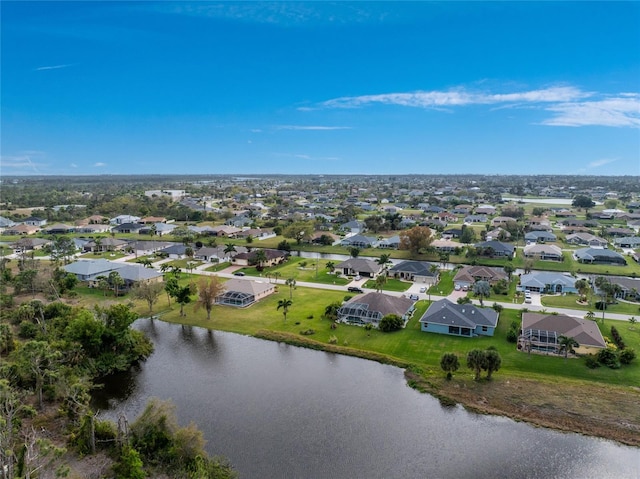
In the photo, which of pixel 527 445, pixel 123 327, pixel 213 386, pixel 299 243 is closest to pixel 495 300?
pixel 527 445

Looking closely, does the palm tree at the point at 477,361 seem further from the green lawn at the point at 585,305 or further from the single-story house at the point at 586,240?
the single-story house at the point at 586,240

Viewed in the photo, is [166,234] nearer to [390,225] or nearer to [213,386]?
[390,225]

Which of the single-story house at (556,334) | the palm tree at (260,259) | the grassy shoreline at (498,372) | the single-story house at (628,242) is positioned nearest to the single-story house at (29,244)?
the palm tree at (260,259)

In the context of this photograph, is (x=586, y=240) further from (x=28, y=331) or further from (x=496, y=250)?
(x=28, y=331)

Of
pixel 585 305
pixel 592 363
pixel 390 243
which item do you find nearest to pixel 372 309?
pixel 592 363

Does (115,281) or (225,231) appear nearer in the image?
(115,281)

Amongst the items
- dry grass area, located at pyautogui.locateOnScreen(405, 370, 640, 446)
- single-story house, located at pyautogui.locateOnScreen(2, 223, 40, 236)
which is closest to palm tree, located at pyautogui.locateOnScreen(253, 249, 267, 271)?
dry grass area, located at pyautogui.locateOnScreen(405, 370, 640, 446)
